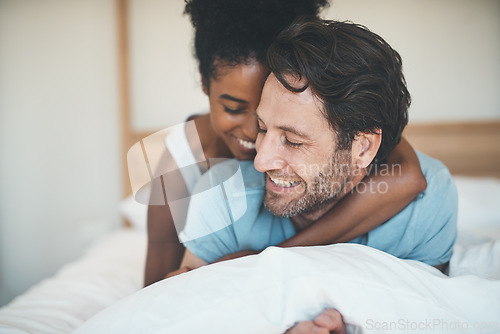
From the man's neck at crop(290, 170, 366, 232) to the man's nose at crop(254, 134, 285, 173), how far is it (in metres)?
Answer: 0.21

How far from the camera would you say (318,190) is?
36.8 inches

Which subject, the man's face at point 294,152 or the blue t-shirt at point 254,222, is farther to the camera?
the blue t-shirt at point 254,222

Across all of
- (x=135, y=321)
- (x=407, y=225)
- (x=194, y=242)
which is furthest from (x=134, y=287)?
(x=407, y=225)

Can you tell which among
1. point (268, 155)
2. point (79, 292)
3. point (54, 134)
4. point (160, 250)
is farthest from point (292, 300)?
point (54, 134)

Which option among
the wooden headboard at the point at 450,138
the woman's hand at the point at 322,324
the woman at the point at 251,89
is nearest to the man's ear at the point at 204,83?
the woman at the point at 251,89

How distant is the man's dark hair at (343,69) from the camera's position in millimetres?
827

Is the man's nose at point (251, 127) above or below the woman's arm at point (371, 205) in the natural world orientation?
above

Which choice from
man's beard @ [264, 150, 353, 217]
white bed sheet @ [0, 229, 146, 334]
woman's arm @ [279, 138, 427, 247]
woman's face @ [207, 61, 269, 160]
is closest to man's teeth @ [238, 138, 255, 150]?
woman's face @ [207, 61, 269, 160]

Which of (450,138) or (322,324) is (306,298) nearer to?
(322,324)

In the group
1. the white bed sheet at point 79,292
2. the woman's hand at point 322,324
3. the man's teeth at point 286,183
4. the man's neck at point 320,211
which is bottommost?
the white bed sheet at point 79,292

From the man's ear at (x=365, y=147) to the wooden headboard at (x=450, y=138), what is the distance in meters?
0.64

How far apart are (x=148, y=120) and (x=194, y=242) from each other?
122 cm

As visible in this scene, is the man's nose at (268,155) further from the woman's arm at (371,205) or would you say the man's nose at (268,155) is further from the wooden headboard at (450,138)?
the wooden headboard at (450,138)

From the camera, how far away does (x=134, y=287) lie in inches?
51.2
